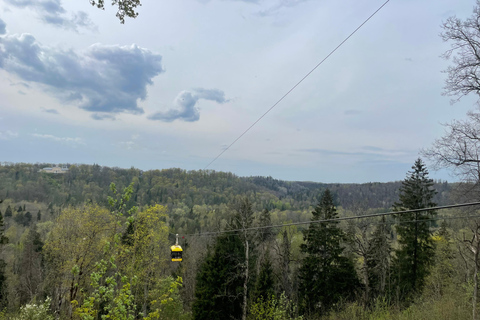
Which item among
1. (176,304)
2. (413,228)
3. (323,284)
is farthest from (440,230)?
(176,304)

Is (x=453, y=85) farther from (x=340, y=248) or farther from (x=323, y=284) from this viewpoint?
(x=323, y=284)

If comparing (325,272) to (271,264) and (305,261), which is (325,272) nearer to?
(305,261)

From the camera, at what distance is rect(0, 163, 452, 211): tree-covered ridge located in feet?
351

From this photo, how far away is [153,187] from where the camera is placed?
390 ft

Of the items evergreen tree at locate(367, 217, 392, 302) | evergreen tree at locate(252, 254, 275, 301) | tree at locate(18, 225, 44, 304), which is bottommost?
tree at locate(18, 225, 44, 304)

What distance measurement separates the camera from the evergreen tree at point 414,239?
22656mm

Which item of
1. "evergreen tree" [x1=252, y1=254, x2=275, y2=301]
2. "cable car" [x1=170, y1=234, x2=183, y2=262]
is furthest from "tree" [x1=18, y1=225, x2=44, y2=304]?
"cable car" [x1=170, y1=234, x2=183, y2=262]

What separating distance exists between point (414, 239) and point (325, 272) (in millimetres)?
7412

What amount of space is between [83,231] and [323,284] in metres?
19.0

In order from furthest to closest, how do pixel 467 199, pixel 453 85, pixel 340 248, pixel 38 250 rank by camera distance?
1. pixel 38 250
2. pixel 340 248
3. pixel 453 85
4. pixel 467 199

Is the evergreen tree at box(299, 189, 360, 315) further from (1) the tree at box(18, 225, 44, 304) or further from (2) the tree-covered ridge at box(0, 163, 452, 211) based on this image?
(2) the tree-covered ridge at box(0, 163, 452, 211)

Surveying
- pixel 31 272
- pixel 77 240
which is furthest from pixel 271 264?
pixel 31 272

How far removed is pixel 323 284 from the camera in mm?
24781

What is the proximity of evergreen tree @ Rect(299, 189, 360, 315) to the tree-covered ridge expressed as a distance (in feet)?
242
